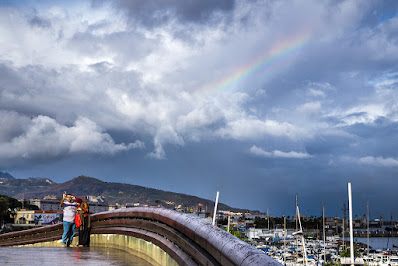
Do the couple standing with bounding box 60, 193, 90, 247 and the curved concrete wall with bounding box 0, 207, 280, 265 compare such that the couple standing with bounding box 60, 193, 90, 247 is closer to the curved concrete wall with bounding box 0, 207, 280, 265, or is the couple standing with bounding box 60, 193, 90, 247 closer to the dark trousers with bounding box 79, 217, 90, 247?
the dark trousers with bounding box 79, 217, 90, 247

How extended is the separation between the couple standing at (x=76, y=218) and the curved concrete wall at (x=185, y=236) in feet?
4.82

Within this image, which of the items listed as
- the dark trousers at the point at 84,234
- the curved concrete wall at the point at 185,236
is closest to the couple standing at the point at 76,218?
the dark trousers at the point at 84,234

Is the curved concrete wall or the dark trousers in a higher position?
the curved concrete wall

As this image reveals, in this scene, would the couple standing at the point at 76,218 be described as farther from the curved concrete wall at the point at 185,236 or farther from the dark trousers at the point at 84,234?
the curved concrete wall at the point at 185,236

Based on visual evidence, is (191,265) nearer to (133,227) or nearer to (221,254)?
(221,254)

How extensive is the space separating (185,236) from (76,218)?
921 cm

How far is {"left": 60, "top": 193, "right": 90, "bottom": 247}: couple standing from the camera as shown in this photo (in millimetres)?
15562

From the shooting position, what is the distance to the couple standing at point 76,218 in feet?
51.1

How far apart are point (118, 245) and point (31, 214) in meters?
191

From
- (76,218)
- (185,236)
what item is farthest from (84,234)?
(185,236)

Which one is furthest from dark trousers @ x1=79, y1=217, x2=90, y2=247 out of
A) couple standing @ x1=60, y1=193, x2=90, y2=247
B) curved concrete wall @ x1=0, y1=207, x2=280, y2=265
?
curved concrete wall @ x1=0, y1=207, x2=280, y2=265

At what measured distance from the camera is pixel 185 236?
23.9 feet

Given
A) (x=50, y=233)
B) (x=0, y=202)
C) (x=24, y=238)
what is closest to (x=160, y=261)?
(x=50, y=233)

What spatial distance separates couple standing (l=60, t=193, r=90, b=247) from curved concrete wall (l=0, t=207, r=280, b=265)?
1.47 metres
